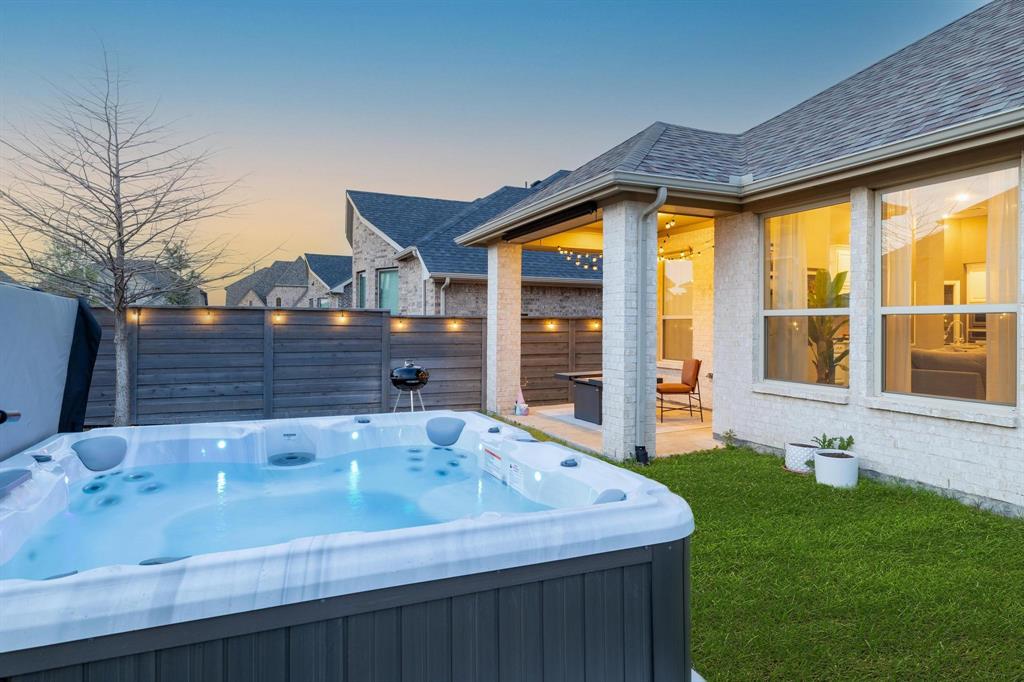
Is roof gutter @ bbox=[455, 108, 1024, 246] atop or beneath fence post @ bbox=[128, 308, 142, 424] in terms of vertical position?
atop

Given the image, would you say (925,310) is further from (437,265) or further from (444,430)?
(437,265)

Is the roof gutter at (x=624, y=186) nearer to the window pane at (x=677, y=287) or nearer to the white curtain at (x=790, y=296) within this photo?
the white curtain at (x=790, y=296)

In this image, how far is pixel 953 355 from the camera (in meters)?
4.66

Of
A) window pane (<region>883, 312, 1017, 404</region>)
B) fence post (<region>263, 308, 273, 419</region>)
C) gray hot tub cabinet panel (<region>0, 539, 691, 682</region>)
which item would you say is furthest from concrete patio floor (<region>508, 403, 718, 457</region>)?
gray hot tub cabinet panel (<region>0, 539, 691, 682</region>)

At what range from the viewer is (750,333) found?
6.35 metres

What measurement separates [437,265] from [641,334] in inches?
241

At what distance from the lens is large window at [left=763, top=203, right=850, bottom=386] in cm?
554

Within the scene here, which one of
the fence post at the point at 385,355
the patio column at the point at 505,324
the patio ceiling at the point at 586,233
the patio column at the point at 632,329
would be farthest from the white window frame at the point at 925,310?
the fence post at the point at 385,355

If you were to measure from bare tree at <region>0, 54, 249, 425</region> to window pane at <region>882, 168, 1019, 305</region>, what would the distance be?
7.78 meters

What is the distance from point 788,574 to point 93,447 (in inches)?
189

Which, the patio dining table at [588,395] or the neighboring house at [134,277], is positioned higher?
the neighboring house at [134,277]

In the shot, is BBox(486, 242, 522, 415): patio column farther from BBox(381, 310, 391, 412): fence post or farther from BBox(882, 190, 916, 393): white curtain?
BBox(882, 190, 916, 393): white curtain

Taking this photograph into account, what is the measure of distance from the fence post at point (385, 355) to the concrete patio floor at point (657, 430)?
75.3 inches

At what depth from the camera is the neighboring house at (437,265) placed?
37.5ft
